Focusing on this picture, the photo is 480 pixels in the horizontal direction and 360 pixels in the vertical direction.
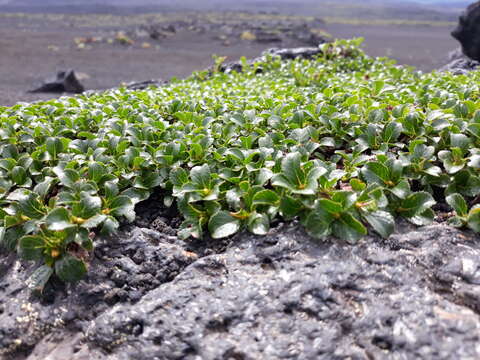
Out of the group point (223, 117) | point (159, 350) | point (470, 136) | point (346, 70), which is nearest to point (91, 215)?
point (159, 350)

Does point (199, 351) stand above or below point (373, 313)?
below

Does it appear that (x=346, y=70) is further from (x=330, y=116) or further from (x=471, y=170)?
(x=471, y=170)

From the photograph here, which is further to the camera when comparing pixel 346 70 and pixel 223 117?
pixel 346 70

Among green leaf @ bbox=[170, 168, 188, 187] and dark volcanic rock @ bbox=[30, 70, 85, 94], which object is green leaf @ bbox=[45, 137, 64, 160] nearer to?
green leaf @ bbox=[170, 168, 188, 187]

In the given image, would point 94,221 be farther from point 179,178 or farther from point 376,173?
point 376,173

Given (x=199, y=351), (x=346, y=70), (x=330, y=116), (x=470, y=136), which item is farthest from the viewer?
(x=346, y=70)

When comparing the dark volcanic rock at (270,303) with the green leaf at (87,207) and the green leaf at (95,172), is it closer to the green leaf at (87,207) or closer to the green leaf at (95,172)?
the green leaf at (87,207)

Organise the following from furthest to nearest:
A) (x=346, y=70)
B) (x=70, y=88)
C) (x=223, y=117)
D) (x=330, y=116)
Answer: (x=70, y=88) → (x=346, y=70) → (x=223, y=117) → (x=330, y=116)
